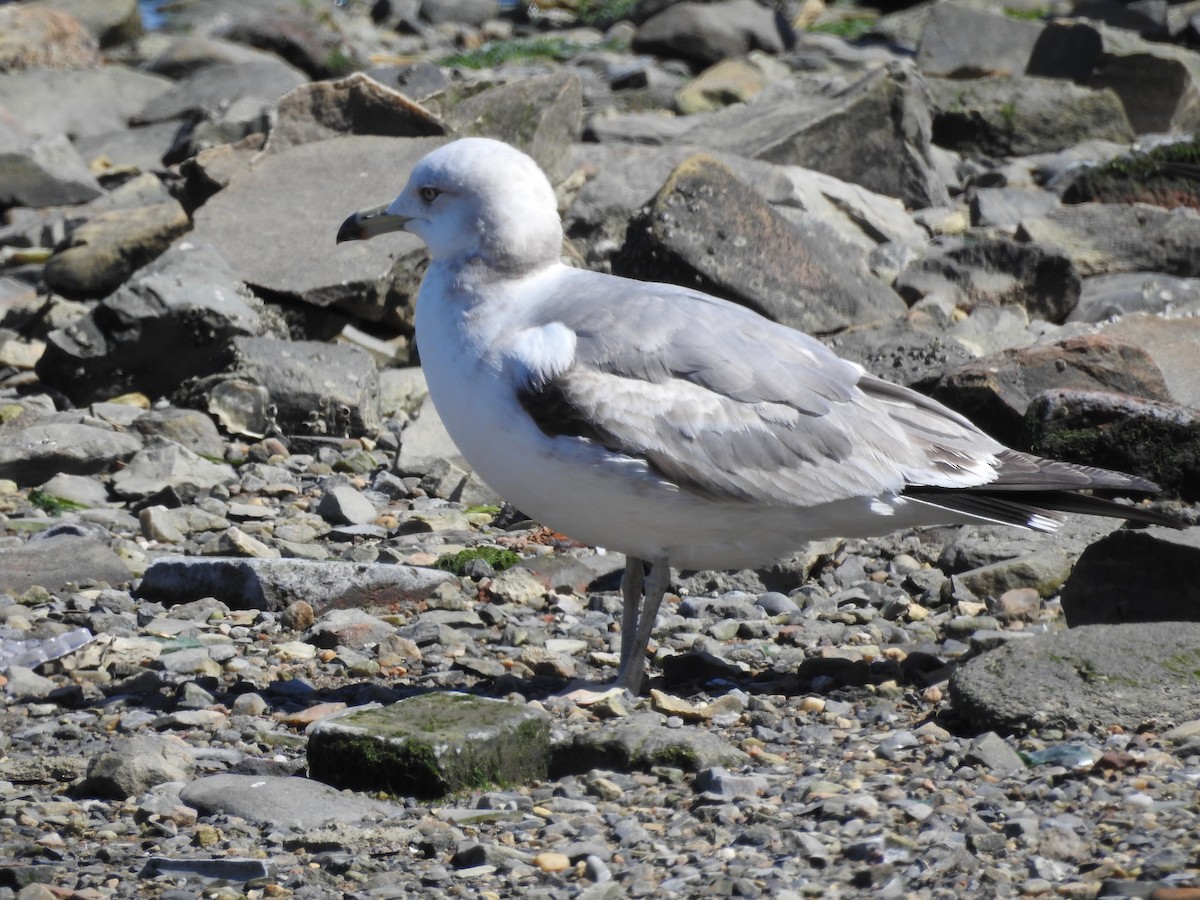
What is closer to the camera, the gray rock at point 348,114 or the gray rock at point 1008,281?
the gray rock at point 1008,281

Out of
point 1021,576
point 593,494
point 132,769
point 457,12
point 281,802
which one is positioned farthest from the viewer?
point 457,12

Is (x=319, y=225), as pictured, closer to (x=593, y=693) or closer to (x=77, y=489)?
(x=77, y=489)

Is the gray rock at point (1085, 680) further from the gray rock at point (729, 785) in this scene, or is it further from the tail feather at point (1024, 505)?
the gray rock at point (729, 785)

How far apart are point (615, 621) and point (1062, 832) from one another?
253cm

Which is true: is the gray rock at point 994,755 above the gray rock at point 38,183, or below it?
above

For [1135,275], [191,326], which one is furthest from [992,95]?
[191,326]

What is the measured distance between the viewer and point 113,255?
10.4 m

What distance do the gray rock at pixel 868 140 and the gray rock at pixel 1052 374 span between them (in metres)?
5.17

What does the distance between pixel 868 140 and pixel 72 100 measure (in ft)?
31.3

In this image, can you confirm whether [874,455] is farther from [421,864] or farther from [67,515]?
[67,515]

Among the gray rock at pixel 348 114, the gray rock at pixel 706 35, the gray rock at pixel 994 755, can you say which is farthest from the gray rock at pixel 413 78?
the gray rock at pixel 994 755

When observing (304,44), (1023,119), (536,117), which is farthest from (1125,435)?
(304,44)

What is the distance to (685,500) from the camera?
5.27 metres

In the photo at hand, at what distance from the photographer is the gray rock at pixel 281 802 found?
14.4 feet
